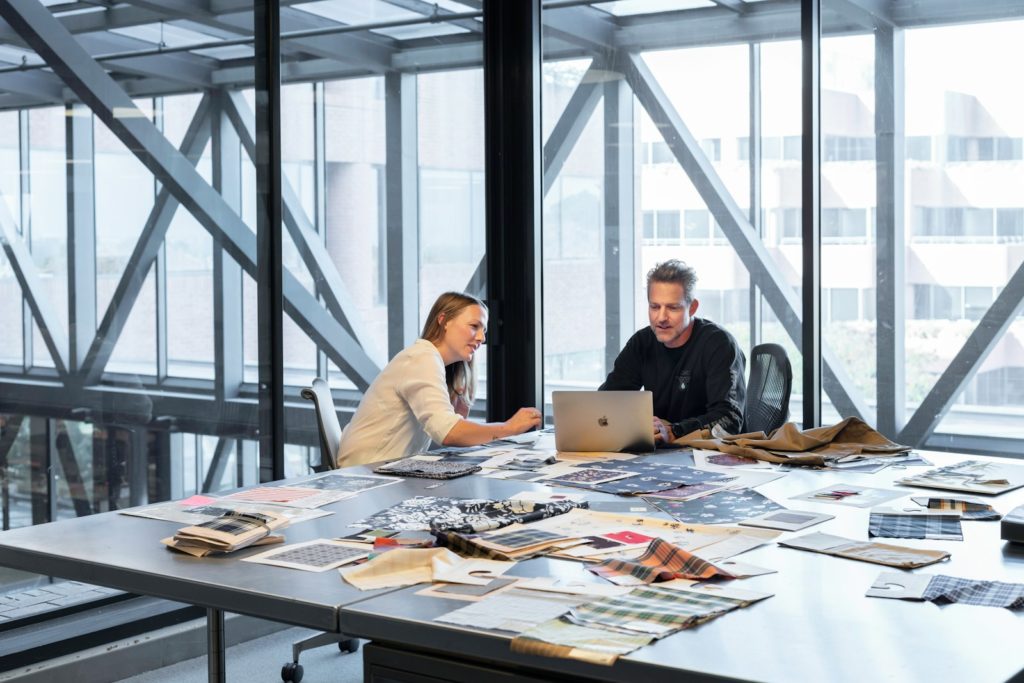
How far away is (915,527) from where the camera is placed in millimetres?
2611

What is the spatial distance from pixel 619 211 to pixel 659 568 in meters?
3.55

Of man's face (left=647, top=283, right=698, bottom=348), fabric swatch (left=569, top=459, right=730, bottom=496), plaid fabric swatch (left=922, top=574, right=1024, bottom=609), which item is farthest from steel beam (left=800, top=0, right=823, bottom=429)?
plaid fabric swatch (left=922, top=574, right=1024, bottom=609)

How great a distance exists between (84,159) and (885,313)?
362cm

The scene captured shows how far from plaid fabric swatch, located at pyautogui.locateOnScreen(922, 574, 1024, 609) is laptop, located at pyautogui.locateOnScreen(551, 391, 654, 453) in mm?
1619

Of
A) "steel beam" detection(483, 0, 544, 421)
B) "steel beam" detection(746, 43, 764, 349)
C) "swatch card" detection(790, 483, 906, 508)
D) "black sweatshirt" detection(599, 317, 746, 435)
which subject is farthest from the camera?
"steel beam" detection(483, 0, 544, 421)

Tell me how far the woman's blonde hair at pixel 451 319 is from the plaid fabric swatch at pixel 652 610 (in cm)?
211

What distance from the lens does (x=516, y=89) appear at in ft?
18.7

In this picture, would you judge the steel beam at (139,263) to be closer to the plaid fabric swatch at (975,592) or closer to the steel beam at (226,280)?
the steel beam at (226,280)

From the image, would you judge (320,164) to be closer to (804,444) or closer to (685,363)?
(685,363)

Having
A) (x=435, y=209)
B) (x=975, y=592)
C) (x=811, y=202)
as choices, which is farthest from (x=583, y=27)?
(x=975, y=592)

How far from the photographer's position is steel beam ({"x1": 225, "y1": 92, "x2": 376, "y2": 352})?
4.54 metres

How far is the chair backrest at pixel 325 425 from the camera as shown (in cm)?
390

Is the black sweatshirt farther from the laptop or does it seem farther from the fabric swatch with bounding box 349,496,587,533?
the fabric swatch with bounding box 349,496,587,533

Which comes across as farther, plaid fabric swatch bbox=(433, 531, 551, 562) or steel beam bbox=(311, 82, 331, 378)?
steel beam bbox=(311, 82, 331, 378)
